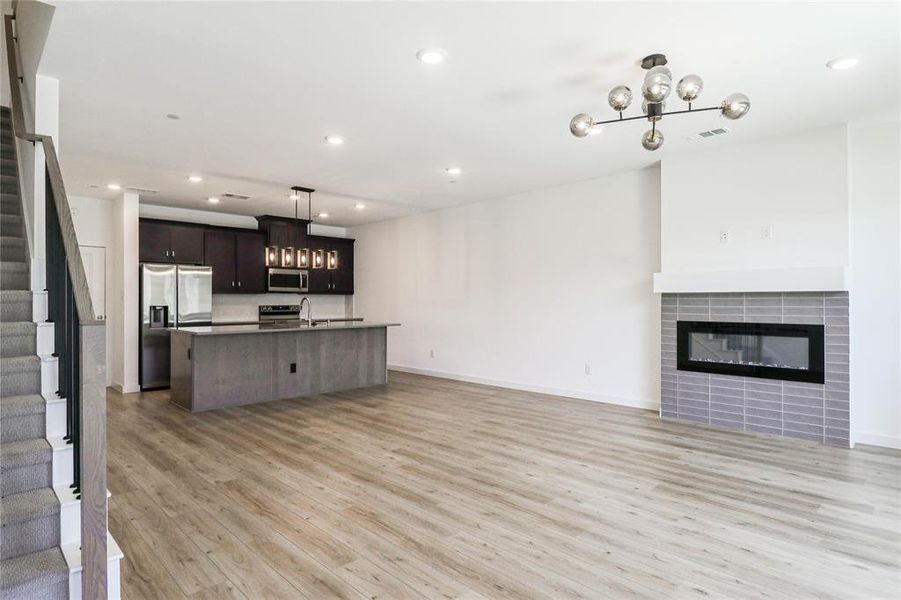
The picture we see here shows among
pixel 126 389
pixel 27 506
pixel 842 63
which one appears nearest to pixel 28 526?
pixel 27 506

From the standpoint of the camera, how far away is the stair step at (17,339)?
105 inches

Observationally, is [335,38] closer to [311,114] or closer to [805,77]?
[311,114]

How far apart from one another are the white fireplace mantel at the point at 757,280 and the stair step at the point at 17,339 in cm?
516

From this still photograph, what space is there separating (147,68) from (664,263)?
4834 millimetres

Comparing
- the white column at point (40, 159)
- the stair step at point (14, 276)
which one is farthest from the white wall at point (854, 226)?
the stair step at point (14, 276)

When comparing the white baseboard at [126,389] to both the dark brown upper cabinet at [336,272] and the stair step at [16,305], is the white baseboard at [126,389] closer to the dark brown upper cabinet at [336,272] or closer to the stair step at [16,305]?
the dark brown upper cabinet at [336,272]

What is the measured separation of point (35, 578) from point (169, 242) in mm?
6428

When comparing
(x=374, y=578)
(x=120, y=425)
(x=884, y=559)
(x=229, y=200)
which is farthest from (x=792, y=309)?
(x=229, y=200)

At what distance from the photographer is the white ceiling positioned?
259 cm

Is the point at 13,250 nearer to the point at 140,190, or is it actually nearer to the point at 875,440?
the point at 140,190

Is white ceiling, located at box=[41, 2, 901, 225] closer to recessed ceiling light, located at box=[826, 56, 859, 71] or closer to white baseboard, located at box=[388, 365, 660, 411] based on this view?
recessed ceiling light, located at box=[826, 56, 859, 71]

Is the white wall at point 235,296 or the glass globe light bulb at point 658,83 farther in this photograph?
the white wall at point 235,296

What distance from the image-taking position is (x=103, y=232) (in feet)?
23.4

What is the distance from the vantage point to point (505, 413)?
5.43 meters
